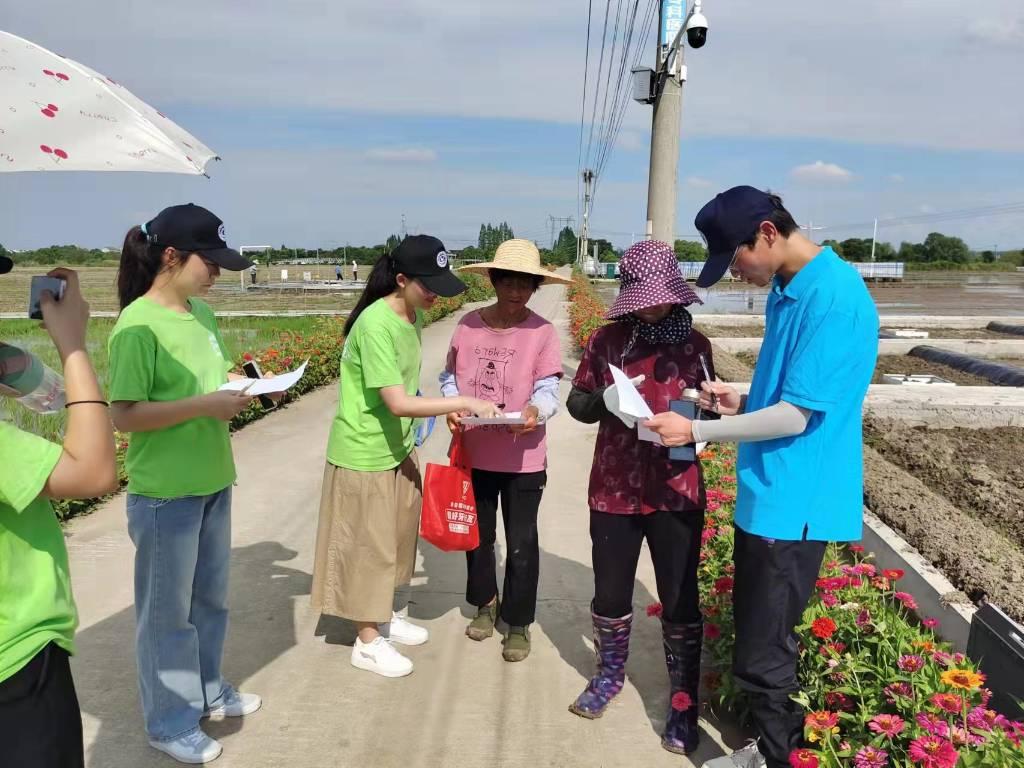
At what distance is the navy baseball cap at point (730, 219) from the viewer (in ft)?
6.62

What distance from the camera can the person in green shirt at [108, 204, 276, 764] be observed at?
2.24 meters

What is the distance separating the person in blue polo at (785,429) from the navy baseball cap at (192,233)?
147 centimetres

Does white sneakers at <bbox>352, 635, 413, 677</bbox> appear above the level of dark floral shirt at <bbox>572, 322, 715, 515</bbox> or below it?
below

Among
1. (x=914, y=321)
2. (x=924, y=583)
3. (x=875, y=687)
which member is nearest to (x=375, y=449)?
(x=875, y=687)

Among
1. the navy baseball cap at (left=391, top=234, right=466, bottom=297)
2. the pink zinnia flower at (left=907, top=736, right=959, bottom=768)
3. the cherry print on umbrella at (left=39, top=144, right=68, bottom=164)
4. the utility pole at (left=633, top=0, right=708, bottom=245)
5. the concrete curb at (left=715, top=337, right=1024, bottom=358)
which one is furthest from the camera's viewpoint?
the concrete curb at (left=715, top=337, right=1024, bottom=358)

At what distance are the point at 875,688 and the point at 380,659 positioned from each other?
1898 mm

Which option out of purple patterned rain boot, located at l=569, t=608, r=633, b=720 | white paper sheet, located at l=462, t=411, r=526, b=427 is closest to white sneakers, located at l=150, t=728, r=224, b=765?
purple patterned rain boot, located at l=569, t=608, r=633, b=720

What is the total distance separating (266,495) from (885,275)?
49.0 metres

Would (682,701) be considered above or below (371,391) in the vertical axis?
below

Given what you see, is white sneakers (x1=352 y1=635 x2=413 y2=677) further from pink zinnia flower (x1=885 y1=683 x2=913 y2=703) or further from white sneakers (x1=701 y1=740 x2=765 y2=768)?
pink zinnia flower (x1=885 y1=683 x2=913 y2=703)

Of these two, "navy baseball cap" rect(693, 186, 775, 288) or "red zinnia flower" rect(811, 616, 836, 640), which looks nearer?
"navy baseball cap" rect(693, 186, 775, 288)

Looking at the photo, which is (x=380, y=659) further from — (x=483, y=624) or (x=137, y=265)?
(x=137, y=265)

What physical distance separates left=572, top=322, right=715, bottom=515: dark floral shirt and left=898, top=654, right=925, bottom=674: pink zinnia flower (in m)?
0.77

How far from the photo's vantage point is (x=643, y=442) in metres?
2.63
